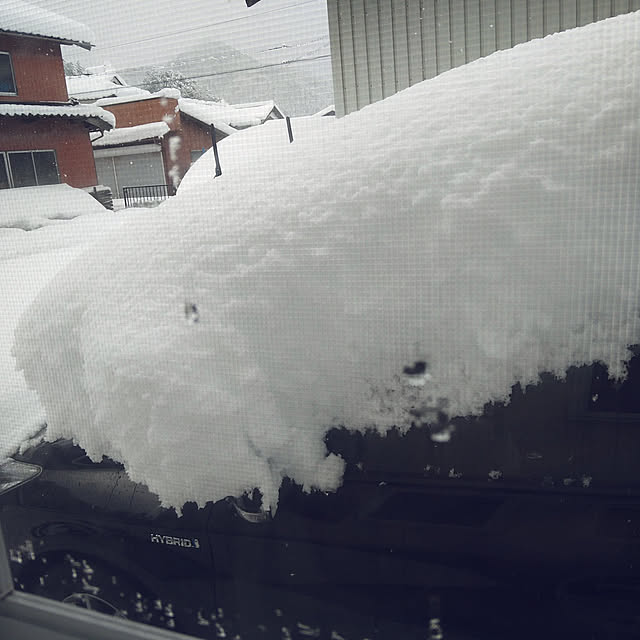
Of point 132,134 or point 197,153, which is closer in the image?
point 197,153

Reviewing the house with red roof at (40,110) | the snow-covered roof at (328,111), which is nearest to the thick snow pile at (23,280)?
the house with red roof at (40,110)

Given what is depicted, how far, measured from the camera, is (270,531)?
3.26 ft

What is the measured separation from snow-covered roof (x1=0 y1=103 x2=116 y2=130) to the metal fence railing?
0.17 m

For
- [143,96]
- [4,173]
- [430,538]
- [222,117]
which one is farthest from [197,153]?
[430,538]

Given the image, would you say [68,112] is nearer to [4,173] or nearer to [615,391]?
[4,173]

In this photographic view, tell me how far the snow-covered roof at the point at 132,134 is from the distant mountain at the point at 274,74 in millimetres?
148

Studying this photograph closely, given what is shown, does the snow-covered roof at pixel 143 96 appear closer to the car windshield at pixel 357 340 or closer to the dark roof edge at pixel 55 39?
the car windshield at pixel 357 340

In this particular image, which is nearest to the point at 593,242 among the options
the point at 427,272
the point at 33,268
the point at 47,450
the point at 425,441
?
the point at 427,272

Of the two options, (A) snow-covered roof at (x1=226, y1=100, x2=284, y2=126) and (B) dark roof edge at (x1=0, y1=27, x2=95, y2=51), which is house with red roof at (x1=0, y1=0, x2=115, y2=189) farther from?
(A) snow-covered roof at (x1=226, y1=100, x2=284, y2=126)

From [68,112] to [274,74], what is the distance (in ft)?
1.97

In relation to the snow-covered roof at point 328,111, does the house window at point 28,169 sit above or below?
below

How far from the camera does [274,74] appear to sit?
3.49ft

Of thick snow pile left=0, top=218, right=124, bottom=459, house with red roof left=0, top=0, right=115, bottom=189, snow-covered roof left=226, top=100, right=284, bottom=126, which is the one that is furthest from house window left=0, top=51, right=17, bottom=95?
snow-covered roof left=226, top=100, right=284, bottom=126

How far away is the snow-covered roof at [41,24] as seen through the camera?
1.26 m
